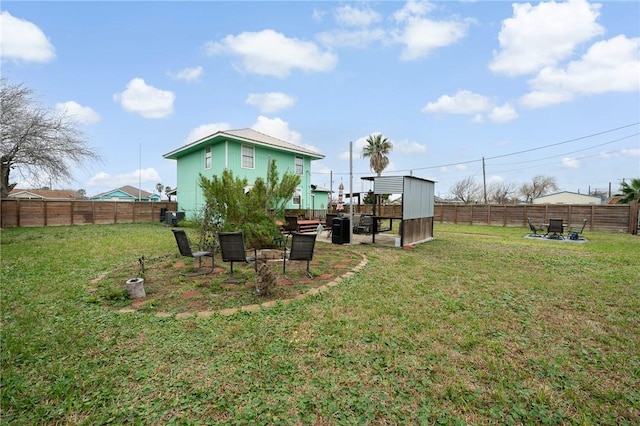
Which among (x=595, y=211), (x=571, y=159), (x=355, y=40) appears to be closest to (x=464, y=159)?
(x=571, y=159)

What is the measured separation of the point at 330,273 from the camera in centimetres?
588

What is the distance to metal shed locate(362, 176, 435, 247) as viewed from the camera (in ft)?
32.6

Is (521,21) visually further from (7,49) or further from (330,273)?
(7,49)

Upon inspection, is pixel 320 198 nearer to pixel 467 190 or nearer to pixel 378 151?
pixel 378 151

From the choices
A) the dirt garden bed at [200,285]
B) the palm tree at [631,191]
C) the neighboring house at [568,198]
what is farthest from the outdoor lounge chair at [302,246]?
the neighboring house at [568,198]

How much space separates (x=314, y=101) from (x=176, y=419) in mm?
17246

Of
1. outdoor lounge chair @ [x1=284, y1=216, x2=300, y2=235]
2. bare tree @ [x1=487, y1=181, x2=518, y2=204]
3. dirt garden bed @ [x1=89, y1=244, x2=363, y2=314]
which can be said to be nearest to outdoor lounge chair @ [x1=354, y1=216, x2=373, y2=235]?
outdoor lounge chair @ [x1=284, y1=216, x2=300, y2=235]

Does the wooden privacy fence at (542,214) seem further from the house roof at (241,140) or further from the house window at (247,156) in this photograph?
the house window at (247,156)

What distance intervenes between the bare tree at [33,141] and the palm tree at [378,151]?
2418cm

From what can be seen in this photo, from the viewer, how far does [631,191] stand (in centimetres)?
1692

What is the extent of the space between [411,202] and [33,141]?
58.6 feet

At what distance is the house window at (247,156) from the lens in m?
16.6

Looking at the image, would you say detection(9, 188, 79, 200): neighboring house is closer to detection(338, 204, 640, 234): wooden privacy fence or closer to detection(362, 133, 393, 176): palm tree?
detection(362, 133, 393, 176): palm tree

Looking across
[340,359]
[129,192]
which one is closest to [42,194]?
[129,192]
